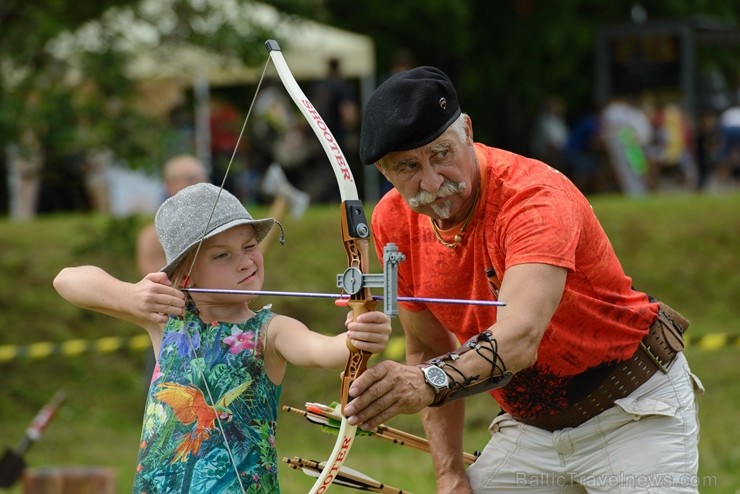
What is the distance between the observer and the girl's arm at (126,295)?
3.86m

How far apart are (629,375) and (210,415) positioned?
4.15ft

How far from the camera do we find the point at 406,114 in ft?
11.8

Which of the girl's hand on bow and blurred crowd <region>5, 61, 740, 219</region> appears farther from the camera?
blurred crowd <region>5, 61, 740, 219</region>

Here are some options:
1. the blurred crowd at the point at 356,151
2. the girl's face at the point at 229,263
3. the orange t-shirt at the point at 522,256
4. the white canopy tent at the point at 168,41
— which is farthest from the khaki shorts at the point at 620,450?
the blurred crowd at the point at 356,151

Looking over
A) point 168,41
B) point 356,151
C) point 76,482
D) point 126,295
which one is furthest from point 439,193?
point 356,151

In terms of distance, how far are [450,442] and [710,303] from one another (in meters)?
8.24

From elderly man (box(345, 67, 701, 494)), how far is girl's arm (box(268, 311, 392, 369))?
0.09 m

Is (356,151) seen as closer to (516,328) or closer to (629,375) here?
(629,375)

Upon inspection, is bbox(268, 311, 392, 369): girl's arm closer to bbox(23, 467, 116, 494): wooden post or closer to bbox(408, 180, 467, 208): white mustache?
bbox(408, 180, 467, 208): white mustache

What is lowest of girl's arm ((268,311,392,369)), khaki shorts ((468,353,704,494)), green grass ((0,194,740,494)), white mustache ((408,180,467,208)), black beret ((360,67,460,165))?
green grass ((0,194,740,494))

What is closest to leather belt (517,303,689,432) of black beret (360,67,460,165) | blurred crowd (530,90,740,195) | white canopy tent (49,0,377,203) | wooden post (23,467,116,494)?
black beret (360,67,460,165)

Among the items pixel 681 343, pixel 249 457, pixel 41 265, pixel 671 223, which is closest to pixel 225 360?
pixel 249 457

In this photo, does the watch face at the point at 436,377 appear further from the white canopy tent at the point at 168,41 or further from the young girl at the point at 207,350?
the white canopy tent at the point at 168,41

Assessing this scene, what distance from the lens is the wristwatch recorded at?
3.32m
